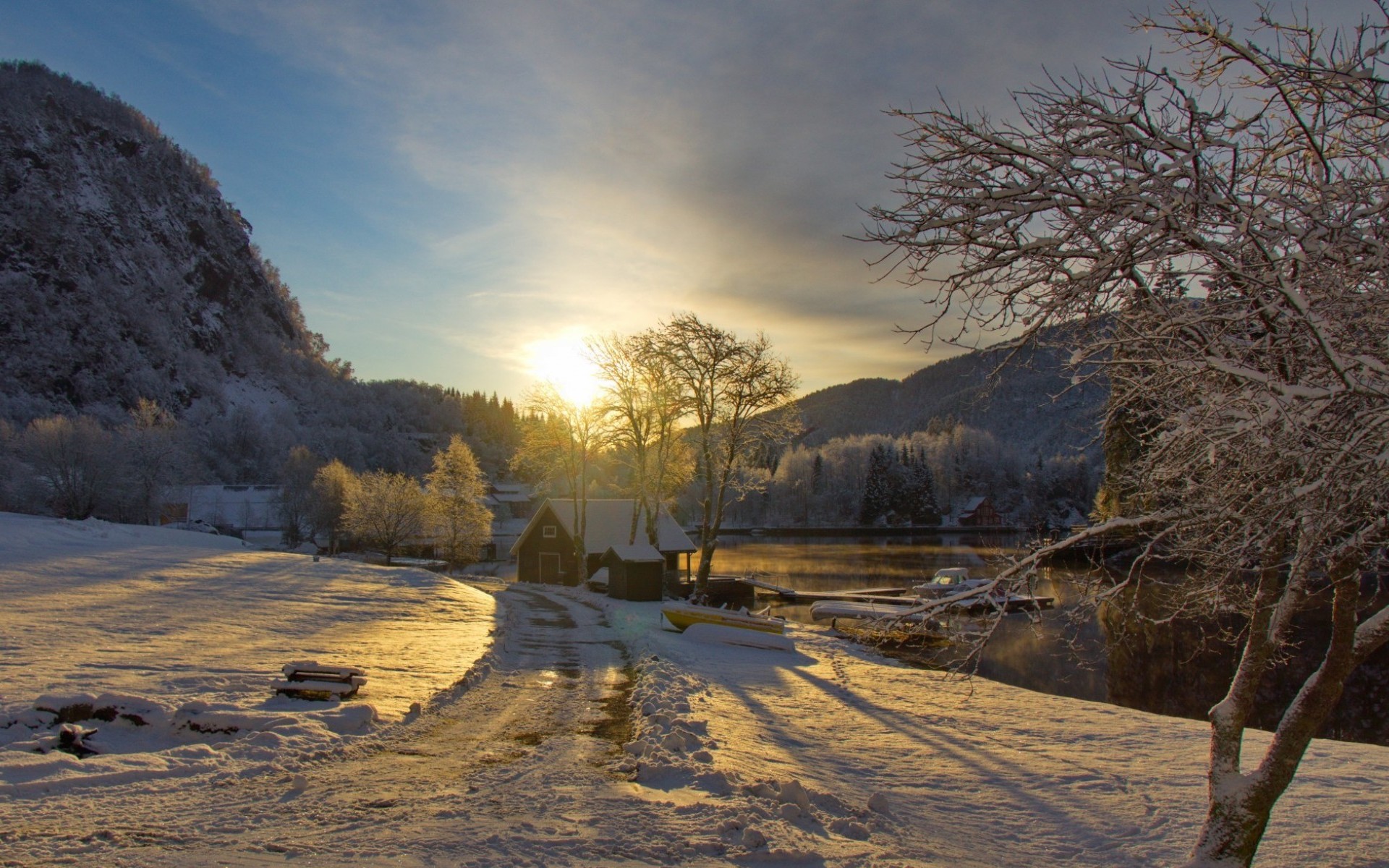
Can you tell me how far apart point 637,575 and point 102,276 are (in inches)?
6857

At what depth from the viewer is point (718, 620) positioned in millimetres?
25000

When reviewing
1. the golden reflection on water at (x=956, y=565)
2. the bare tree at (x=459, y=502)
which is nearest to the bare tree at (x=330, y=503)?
the bare tree at (x=459, y=502)

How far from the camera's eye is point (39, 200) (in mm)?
156250

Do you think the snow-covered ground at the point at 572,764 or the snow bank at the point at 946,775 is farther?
the snow bank at the point at 946,775

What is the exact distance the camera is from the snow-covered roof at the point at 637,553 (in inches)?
1315

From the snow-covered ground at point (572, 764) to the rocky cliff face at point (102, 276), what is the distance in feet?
412

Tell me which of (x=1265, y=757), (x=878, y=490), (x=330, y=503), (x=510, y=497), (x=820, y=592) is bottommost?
(x=820, y=592)

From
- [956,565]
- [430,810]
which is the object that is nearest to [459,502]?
[956,565]

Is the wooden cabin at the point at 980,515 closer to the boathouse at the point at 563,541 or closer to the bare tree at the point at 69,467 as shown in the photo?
the boathouse at the point at 563,541

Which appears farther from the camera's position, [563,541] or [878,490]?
[878,490]

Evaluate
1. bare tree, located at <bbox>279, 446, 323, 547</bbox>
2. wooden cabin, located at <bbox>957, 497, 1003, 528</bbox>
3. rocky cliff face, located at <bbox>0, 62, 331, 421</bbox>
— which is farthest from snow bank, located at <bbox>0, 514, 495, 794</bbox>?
rocky cliff face, located at <bbox>0, 62, 331, 421</bbox>

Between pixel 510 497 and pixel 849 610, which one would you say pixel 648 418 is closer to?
pixel 849 610

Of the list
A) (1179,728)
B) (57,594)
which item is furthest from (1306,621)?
(57,594)

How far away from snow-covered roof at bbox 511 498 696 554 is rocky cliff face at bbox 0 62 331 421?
102m
